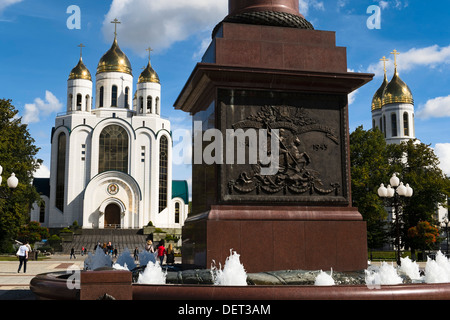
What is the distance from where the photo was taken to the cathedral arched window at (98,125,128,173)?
212 ft

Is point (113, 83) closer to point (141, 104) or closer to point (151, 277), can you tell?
point (141, 104)

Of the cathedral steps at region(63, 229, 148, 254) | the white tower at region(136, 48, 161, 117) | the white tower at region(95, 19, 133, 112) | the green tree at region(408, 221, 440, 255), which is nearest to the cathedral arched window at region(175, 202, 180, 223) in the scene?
the cathedral steps at region(63, 229, 148, 254)

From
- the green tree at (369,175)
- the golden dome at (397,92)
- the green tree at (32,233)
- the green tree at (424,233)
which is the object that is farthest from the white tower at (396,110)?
the green tree at (32,233)

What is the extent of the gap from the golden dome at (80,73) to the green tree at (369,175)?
138 feet

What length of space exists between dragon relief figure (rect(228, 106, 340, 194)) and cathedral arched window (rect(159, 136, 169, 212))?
58.9m

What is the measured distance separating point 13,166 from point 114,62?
3455 cm

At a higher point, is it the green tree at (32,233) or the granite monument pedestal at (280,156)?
the granite monument pedestal at (280,156)

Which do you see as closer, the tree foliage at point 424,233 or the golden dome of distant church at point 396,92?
the tree foliage at point 424,233

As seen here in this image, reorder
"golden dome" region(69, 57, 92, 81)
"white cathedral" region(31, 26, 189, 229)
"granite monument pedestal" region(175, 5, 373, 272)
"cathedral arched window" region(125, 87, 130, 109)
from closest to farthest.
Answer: "granite monument pedestal" region(175, 5, 373, 272)
"white cathedral" region(31, 26, 189, 229)
"golden dome" region(69, 57, 92, 81)
"cathedral arched window" region(125, 87, 130, 109)

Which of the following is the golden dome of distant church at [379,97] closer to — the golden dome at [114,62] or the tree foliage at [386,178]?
the tree foliage at [386,178]

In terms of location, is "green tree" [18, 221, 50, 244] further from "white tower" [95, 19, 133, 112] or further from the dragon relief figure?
the dragon relief figure

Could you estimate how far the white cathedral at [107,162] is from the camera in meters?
63.2

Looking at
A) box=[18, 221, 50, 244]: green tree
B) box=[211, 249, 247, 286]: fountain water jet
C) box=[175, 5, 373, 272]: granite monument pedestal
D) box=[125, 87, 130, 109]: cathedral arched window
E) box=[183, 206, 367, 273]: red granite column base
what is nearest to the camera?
box=[211, 249, 247, 286]: fountain water jet

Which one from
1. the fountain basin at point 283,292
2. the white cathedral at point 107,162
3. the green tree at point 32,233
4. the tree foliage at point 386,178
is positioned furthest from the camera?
the white cathedral at point 107,162
